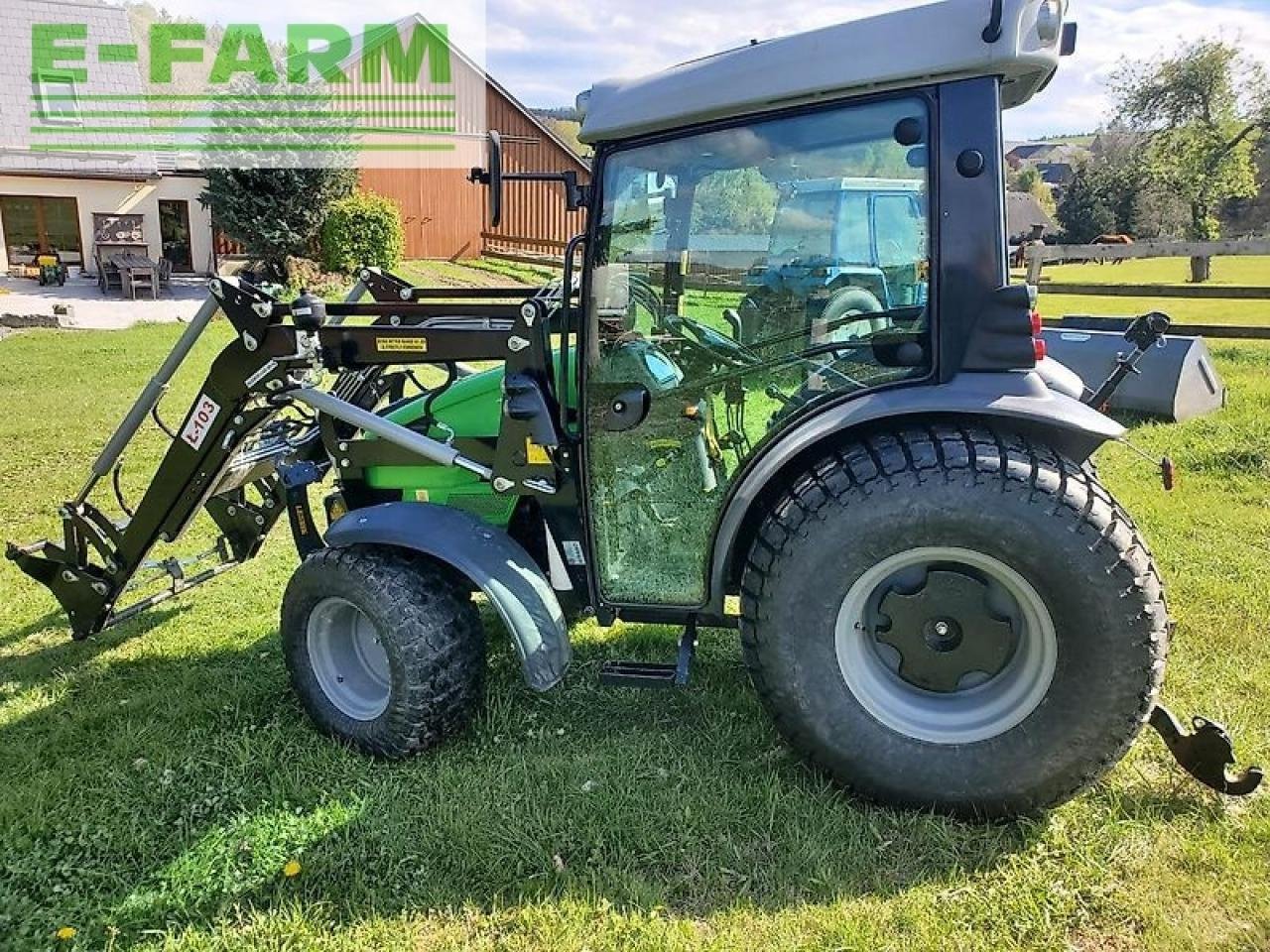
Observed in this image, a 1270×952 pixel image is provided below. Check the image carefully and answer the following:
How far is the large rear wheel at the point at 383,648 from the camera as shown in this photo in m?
3.21

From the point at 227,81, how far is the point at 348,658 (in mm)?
19942

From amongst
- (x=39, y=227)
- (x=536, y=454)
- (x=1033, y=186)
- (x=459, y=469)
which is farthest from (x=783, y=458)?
(x=1033, y=186)

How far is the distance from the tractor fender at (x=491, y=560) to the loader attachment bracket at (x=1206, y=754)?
1.88 m

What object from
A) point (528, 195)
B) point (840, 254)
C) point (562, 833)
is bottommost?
point (562, 833)

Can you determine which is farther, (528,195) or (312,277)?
(528,195)

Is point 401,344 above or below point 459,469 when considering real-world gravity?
above

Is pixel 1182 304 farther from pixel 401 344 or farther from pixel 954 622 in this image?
pixel 401 344

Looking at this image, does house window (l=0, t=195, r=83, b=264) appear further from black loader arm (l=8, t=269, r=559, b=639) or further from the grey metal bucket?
the grey metal bucket

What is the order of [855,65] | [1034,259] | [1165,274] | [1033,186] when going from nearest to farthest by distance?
[855,65] < [1034,259] < [1165,274] < [1033,186]

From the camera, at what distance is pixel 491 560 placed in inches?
126

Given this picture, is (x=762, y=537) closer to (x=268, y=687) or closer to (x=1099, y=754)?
(x=1099, y=754)

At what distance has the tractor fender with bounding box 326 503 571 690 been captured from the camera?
312 centimetres

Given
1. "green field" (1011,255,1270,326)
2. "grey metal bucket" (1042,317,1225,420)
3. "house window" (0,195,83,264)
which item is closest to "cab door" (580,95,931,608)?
"grey metal bucket" (1042,317,1225,420)

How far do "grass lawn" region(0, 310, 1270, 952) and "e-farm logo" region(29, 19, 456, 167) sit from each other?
18.5 m
